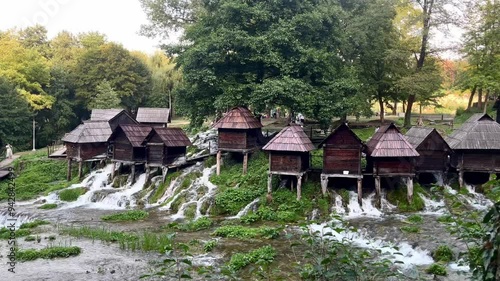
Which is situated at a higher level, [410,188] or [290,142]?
[290,142]

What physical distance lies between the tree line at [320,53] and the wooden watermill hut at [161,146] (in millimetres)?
2513

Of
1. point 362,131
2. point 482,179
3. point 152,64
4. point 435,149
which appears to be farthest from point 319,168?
point 152,64

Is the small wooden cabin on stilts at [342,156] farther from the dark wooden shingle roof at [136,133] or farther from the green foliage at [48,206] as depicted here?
the green foliage at [48,206]

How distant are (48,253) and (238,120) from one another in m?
13.5

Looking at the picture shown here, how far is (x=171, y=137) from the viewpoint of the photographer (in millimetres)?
29734

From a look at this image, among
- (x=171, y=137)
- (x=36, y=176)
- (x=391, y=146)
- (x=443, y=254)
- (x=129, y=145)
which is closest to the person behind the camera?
(x=443, y=254)

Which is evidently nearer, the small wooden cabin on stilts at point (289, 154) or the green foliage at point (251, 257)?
the green foliage at point (251, 257)

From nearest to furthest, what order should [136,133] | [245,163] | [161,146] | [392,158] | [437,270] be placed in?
[437,270] < [392,158] < [245,163] < [161,146] < [136,133]

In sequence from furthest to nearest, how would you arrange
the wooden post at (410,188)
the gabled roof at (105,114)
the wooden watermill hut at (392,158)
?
the gabled roof at (105,114)
the wooden post at (410,188)
the wooden watermill hut at (392,158)

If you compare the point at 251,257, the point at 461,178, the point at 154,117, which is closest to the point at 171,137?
the point at 154,117

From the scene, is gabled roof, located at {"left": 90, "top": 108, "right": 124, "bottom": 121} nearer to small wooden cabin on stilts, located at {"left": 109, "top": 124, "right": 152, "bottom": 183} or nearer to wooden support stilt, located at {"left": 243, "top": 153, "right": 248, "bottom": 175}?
small wooden cabin on stilts, located at {"left": 109, "top": 124, "right": 152, "bottom": 183}

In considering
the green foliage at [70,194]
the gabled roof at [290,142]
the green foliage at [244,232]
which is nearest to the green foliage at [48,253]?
the green foliage at [244,232]

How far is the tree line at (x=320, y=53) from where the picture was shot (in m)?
27.7

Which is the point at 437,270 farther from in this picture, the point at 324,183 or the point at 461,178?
the point at 461,178
